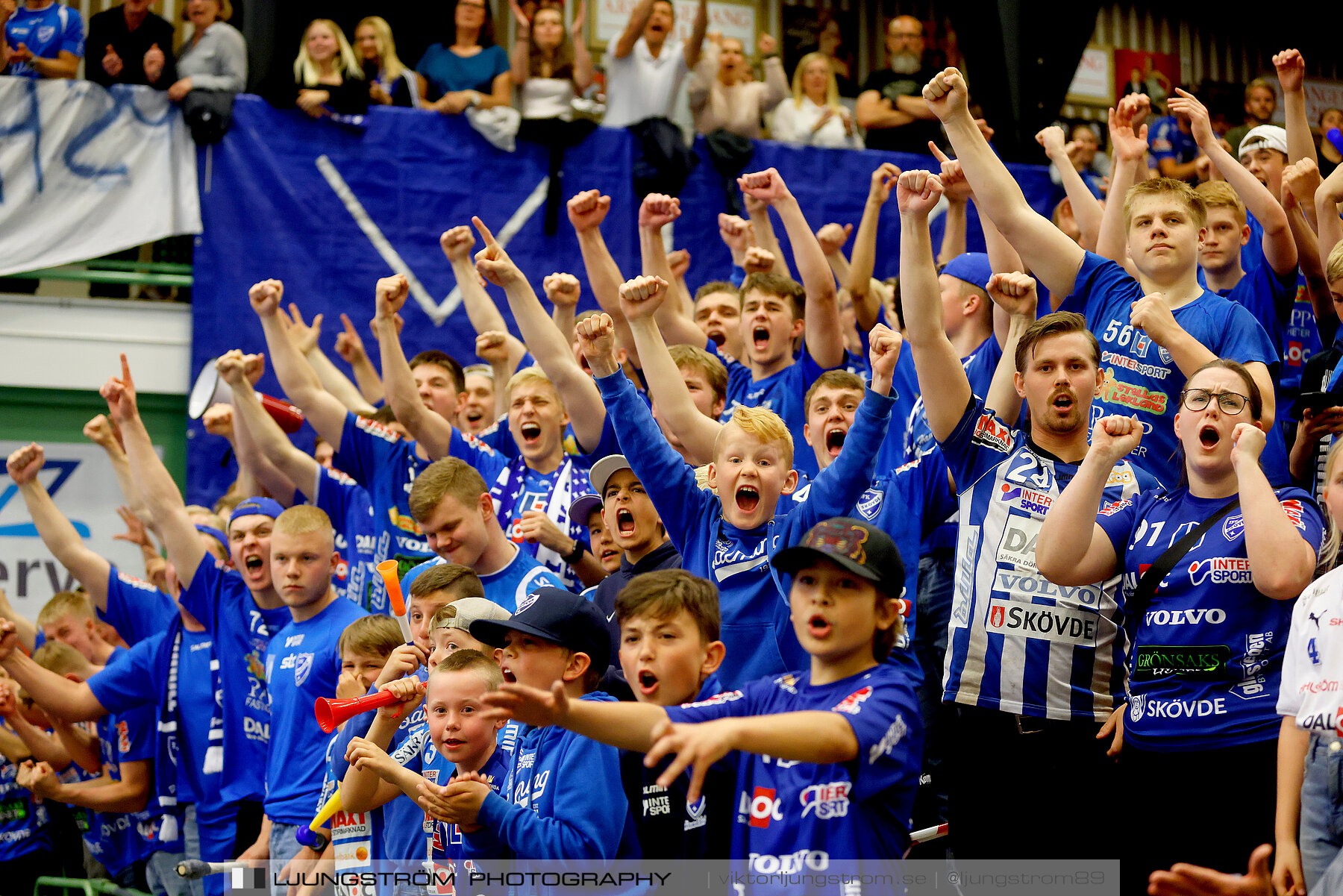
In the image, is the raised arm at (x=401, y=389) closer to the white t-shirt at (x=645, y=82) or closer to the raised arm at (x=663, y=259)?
the raised arm at (x=663, y=259)

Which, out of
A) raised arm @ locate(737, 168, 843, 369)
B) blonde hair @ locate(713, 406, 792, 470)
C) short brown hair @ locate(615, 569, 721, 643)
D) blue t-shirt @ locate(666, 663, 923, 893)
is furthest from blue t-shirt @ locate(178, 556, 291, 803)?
blue t-shirt @ locate(666, 663, 923, 893)

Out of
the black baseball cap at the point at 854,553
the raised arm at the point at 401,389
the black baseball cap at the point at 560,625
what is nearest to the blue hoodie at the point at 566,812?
the black baseball cap at the point at 560,625

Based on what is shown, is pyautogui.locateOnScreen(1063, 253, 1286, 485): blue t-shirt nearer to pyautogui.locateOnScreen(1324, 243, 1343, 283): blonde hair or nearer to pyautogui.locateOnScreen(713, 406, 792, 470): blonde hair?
pyautogui.locateOnScreen(1324, 243, 1343, 283): blonde hair

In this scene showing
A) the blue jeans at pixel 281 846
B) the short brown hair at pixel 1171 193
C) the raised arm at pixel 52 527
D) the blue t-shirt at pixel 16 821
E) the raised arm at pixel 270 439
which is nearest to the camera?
the short brown hair at pixel 1171 193

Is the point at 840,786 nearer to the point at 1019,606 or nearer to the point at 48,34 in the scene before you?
the point at 1019,606

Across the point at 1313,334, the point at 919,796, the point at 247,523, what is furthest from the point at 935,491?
the point at 247,523

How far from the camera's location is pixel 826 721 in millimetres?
2453

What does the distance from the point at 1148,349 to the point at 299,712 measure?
10.6 ft

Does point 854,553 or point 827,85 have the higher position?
point 827,85

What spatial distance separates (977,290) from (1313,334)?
4.47 ft

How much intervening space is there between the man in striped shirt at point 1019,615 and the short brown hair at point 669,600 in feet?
3.28

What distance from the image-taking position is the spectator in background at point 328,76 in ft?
27.9

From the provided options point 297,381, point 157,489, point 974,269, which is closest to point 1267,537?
point 974,269

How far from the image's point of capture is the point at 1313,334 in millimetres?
5082
